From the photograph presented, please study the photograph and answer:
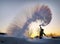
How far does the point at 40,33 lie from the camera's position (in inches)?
81.2

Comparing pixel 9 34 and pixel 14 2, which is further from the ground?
pixel 14 2

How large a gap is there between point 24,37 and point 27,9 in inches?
15.2

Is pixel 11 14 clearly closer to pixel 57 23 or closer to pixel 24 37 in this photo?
pixel 24 37

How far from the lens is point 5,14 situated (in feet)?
6.97

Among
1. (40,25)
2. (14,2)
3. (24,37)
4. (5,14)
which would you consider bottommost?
(24,37)

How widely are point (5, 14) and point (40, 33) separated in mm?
549

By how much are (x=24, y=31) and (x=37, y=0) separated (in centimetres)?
46

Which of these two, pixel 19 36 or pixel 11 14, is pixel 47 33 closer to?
pixel 19 36

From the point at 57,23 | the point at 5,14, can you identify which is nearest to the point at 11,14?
the point at 5,14

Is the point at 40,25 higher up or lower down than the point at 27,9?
lower down

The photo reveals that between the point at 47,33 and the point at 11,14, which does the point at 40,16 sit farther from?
the point at 11,14

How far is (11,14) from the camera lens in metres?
2.11

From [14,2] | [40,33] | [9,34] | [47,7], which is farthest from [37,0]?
[9,34]

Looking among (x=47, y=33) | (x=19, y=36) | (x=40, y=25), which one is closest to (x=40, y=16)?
(x=40, y=25)
